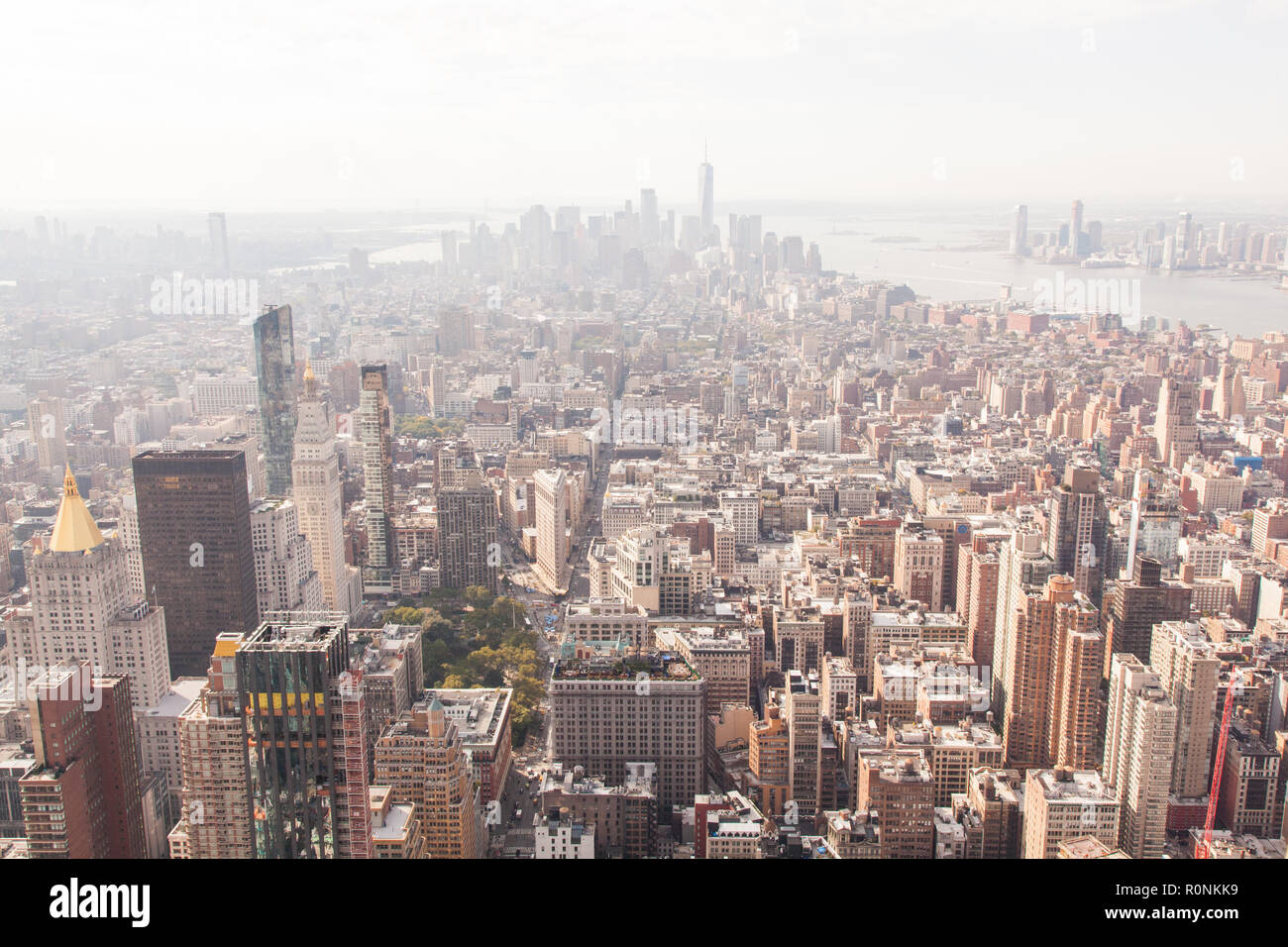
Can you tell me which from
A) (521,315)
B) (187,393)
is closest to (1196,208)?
(187,393)

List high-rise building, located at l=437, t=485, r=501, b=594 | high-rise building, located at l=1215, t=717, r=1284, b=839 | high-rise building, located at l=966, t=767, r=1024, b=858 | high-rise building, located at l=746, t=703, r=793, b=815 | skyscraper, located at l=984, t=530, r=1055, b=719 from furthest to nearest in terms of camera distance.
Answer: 1. high-rise building, located at l=437, t=485, r=501, b=594
2. skyscraper, located at l=984, t=530, r=1055, b=719
3. high-rise building, located at l=746, t=703, r=793, b=815
4. high-rise building, located at l=1215, t=717, r=1284, b=839
5. high-rise building, located at l=966, t=767, r=1024, b=858

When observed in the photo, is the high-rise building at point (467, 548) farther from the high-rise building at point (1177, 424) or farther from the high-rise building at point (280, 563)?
the high-rise building at point (1177, 424)

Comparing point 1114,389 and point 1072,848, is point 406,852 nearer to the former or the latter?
point 1072,848

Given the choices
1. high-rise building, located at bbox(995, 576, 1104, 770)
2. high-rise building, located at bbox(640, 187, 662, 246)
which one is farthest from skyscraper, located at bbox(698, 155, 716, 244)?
high-rise building, located at bbox(995, 576, 1104, 770)

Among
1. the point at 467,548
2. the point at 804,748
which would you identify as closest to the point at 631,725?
the point at 804,748

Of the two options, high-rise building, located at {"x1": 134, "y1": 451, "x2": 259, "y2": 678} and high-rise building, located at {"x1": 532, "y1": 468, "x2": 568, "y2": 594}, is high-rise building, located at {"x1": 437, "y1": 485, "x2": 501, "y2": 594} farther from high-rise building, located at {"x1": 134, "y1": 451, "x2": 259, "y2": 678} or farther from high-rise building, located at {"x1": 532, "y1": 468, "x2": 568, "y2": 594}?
high-rise building, located at {"x1": 134, "y1": 451, "x2": 259, "y2": 678}

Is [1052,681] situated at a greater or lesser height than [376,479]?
lesser

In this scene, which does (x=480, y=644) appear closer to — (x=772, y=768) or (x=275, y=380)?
(x=772, y=768)
